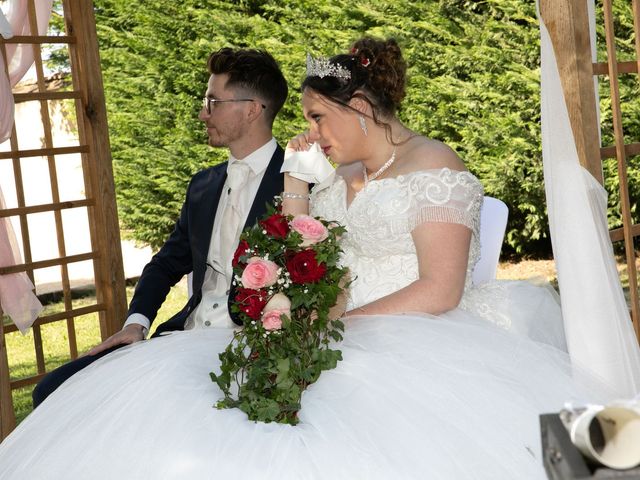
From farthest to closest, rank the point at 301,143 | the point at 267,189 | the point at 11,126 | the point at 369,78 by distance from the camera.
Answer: the point at 11,126 → the point at 267,189 → the point at 301,143 → the point at 369,78

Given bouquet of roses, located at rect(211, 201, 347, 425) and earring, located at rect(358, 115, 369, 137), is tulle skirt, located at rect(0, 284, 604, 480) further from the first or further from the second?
earring, located at rect(358, 115, 369, 137)

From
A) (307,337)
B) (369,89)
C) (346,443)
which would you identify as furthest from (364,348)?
(369,89)

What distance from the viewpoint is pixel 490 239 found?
3.18 metres

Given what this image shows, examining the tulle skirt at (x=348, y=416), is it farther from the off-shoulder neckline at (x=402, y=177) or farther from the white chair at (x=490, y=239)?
the white chair at (x=490, y=239)

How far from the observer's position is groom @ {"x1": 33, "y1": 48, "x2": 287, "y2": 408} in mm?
3334

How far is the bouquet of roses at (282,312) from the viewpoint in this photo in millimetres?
2193

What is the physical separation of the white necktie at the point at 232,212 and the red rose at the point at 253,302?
3.68 feet

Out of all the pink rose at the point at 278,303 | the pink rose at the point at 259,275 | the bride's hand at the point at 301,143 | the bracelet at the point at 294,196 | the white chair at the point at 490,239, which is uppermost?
the bride's hand at the point at 301,143

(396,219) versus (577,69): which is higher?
(577,69)

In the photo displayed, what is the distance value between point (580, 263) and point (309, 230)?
0.77 m

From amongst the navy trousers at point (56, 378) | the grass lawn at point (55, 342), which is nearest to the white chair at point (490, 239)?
the navy trousers at point (56, 378)

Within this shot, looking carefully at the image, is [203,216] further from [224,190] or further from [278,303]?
[278,303]

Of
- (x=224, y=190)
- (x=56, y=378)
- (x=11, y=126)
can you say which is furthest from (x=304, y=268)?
(x=11, y=126)

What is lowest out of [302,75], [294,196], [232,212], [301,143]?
[232,212]
